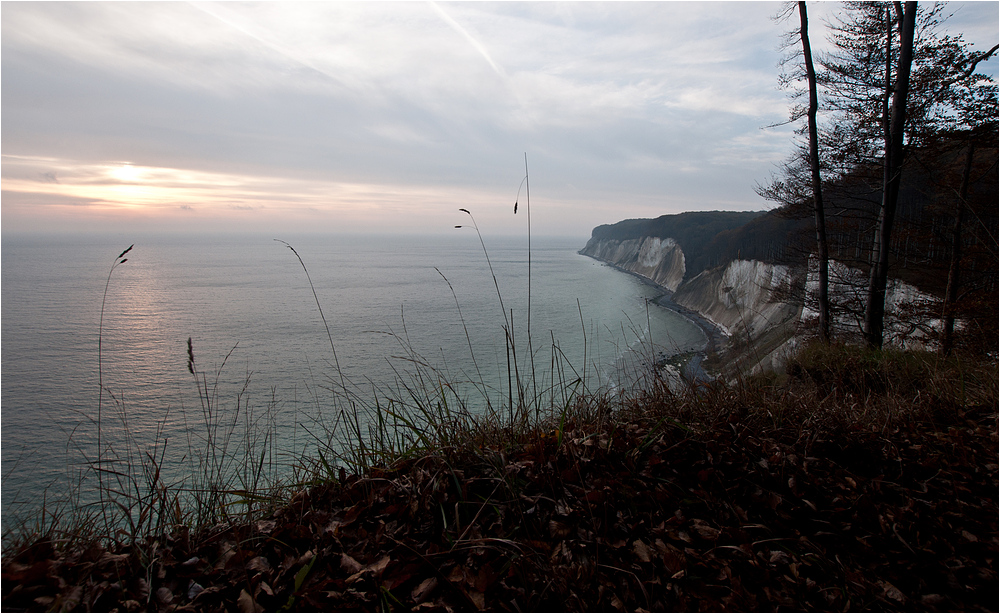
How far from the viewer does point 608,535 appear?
222 centimetres

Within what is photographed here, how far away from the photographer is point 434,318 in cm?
4588

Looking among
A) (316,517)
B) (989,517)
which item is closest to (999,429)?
(989,517)

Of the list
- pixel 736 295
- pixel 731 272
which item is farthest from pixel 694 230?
pixel 736 295

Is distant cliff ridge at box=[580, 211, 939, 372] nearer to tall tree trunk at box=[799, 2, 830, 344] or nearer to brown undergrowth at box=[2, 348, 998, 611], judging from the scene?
brown undergrowth at box=[2, 348, 998, 611]

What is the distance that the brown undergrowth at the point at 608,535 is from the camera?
6.10 ft

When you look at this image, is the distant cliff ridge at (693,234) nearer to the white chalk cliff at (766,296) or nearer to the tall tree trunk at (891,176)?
the white chalk cliff at (766,296)

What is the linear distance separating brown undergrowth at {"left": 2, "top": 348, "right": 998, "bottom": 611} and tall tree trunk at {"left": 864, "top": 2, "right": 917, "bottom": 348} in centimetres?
781

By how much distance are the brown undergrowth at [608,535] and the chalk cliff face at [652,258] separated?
79.0 m

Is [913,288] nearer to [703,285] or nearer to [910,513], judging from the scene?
[910,513]

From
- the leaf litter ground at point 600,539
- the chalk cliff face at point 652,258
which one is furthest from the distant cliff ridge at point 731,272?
the leaf litter ground at point 600,539

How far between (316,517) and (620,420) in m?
2.04

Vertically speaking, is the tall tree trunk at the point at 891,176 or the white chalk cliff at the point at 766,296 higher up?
the tall tree trunk at the point at 891,176

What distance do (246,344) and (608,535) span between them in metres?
38.7

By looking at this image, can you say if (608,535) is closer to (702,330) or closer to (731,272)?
(702,330)
